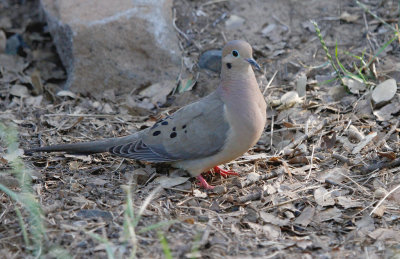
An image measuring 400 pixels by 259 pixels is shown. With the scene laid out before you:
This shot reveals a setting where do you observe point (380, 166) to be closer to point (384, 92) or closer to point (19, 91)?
point (384, 92)

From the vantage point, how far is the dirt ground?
127 inches

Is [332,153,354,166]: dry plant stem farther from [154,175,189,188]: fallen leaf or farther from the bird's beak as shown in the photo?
[154,175,189,188]: fallen leaf

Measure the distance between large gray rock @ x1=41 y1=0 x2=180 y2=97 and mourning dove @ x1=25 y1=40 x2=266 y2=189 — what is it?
4.68 feet

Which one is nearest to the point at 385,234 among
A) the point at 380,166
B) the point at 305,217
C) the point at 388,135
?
the point at 305,217

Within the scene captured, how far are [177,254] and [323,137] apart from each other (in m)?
2.04

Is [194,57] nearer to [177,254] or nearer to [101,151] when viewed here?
[101,151]

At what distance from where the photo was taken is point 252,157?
443 centimetres

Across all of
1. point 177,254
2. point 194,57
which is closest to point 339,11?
point 194,57

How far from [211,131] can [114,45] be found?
6.56 feet

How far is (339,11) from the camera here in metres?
5.95

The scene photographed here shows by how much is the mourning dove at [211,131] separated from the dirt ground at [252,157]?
0.17 metres

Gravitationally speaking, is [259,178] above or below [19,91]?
below

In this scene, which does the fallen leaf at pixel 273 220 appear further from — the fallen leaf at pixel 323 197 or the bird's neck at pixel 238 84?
the bird's neck at pixel 238 84

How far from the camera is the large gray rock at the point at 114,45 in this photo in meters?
5.50
